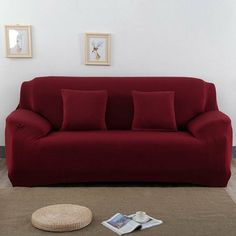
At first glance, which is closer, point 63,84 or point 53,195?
point 53,195

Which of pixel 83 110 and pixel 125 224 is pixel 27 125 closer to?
pixel 83 110

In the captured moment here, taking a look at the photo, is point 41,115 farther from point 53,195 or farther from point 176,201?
point 176,201

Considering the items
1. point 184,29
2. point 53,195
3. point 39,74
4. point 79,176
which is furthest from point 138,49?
point 53,195

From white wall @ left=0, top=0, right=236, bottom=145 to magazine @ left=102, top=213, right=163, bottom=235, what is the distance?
2459mm

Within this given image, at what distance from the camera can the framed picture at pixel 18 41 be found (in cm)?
425

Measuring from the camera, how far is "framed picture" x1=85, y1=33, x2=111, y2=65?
4.30 meters

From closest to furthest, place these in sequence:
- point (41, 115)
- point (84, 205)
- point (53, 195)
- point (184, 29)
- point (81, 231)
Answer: point (81, 231) → point (84, 205) → point (53, 195) → point (41, 115) → point (184, 29)

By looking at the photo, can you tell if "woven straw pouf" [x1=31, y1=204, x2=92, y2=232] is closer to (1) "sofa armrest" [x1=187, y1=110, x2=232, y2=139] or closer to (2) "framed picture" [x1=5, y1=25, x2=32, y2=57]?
(1) "sofa armrest" [x1=187, y1=110, x2=232, y2=139]

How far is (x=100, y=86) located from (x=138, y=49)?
0.65 m

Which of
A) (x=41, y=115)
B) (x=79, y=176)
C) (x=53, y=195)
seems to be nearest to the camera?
(x=53, y=195)

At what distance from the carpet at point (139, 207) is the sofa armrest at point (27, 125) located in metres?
0.84

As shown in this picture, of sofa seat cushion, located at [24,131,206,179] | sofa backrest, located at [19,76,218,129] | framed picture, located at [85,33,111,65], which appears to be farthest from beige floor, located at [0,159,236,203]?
framed picture, located at [85,33,111,65]

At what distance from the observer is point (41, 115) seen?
3.96 metres

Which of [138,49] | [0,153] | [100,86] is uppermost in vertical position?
[138,49]
